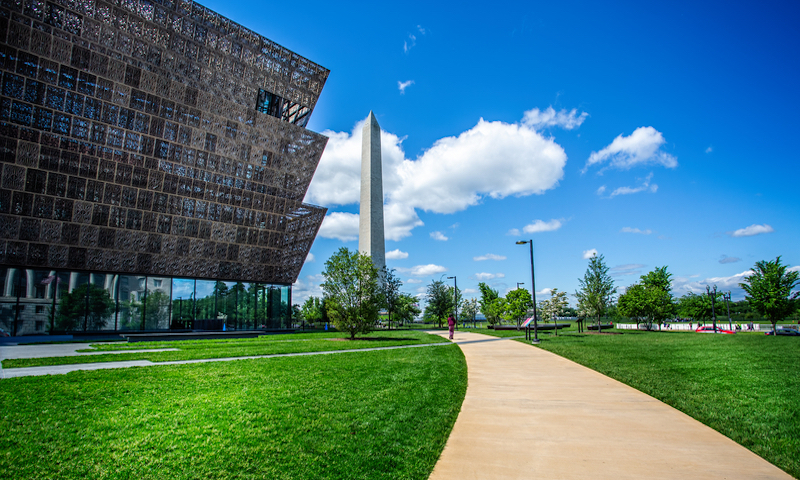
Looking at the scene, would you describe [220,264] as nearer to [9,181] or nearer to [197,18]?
[9,181]

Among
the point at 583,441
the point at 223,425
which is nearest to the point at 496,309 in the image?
the point at 583,441

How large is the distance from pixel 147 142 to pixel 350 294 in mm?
23373

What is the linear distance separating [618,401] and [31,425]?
9090 mm

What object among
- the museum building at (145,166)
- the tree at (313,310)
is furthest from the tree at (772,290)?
the tree at (313,310)

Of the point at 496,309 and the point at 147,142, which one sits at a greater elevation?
the point at 147,142

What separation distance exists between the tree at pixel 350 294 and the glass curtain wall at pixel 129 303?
22209mm

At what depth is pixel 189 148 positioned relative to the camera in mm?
35562

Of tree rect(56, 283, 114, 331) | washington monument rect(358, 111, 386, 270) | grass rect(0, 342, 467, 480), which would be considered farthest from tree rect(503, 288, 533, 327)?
tree rect(56, 283, 114, 331)

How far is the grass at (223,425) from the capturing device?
4246 mm

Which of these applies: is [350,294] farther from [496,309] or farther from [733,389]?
[496,309]

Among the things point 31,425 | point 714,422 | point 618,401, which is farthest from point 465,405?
point 31,425

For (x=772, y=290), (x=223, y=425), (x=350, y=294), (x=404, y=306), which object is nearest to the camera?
(x=223, y=425)

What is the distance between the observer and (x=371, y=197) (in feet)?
173

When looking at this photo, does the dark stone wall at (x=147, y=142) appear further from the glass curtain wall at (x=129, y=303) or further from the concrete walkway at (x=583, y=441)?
the concrete walkway at (x=583, y=441)
